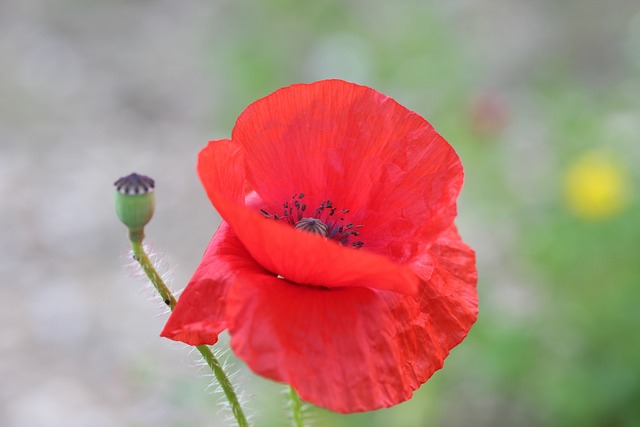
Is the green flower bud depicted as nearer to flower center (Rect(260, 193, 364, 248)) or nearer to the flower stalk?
the flower stalk

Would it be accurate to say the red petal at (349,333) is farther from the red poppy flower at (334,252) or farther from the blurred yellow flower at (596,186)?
the blurred yellow flower at (596,186)

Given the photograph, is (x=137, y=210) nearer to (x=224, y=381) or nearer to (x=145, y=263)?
(x=145, y=263)

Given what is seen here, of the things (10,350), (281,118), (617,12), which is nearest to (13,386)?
(10,350)

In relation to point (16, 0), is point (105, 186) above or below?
below

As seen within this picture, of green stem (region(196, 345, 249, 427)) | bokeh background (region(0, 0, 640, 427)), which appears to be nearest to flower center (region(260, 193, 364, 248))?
green stem (region(196, 345, 249, 427))

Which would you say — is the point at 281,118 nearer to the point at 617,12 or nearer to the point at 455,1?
the point at 455,1

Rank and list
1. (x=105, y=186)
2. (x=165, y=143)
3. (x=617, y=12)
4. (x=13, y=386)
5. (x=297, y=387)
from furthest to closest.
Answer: (x=617, y=12), (x=165, y=143), (x=105, y=186), (x=13, y=386), (x=297, y=387)

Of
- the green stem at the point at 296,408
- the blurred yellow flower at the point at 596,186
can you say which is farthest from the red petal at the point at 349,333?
the blurred yellow flower at the point at 596,186
